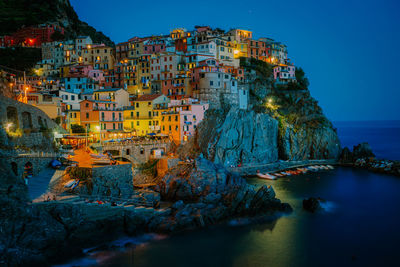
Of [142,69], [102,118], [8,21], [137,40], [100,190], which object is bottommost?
[100,190]

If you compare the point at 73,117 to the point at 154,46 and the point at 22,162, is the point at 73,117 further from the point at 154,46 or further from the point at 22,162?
the point at 154,46

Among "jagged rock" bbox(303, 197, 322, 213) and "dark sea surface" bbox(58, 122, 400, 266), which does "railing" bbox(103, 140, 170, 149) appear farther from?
"jagged rock" bbox(303, 197, 322, 213)

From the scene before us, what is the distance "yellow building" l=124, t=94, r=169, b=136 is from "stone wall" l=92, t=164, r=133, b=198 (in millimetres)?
21277

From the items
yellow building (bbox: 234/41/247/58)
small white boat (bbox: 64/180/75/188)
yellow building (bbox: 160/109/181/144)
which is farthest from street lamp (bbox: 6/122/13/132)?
yellow building (bbox: 234/41/247/58)

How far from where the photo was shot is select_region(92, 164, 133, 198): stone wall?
31.5 m

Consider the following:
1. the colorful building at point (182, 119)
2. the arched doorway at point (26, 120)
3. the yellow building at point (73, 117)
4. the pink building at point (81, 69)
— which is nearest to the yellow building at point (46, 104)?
the yellow building at point (73, 117)

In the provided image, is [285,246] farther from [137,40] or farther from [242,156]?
[137,40]

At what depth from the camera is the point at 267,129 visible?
58594mm

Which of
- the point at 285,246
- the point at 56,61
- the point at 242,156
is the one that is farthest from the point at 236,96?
the point at 56,61

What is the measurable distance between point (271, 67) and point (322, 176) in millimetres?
34642

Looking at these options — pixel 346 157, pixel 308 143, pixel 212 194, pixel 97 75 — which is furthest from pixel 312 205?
pixel 97 75

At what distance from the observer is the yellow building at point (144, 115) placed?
55.3m

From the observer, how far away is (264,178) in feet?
169

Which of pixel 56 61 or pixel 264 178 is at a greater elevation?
pixel 56 61
